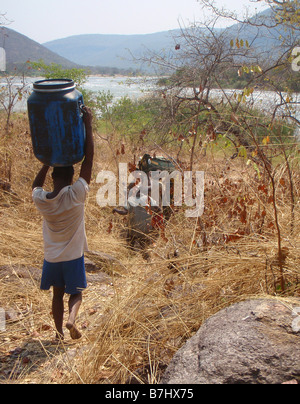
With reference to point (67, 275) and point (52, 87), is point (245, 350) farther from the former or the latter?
point (52, 87)

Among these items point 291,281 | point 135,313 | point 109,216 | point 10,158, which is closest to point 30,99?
point 135,313

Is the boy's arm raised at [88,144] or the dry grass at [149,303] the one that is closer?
the dry grass at [149,303]

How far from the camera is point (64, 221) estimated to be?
9.20 feet

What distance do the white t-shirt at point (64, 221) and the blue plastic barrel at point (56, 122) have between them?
197 mm

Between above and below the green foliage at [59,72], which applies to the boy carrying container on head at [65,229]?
below

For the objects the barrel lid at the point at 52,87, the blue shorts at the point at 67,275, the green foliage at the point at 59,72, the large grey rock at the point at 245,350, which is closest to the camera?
the large grey rock at the point at 245,350

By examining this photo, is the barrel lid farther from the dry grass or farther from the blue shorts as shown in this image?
the dry grass

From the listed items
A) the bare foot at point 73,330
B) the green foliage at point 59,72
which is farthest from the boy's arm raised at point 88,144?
the green foliage at point 59,72

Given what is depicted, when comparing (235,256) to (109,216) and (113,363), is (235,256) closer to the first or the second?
(113,363)

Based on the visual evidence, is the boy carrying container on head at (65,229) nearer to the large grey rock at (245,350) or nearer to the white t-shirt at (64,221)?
the white t-shirt at (64,221)

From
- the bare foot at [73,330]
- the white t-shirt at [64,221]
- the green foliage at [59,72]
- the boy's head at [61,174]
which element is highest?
the green foliage at [59,72]

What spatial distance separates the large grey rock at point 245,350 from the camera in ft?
6.18

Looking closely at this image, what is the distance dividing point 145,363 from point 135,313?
36 cm

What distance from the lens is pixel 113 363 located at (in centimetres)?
251
